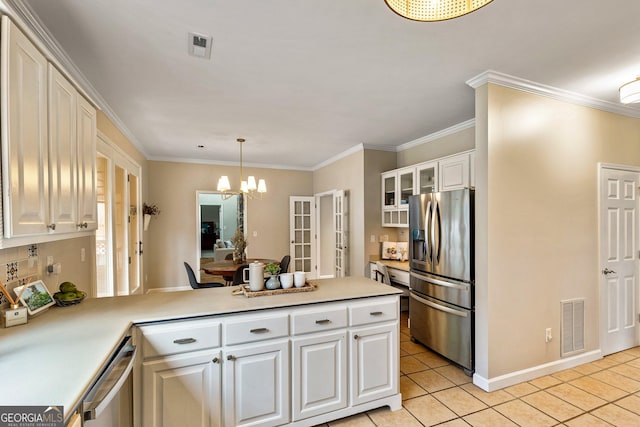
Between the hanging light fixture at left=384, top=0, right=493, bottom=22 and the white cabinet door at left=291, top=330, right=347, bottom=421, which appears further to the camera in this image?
the white cabinet door at left=291, top=330, right=347, bottom=421

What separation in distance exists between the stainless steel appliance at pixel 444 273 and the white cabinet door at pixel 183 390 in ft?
7.19

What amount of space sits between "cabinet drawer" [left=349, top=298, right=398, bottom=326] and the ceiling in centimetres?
186

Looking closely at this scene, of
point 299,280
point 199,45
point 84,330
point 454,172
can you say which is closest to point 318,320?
point 299,280

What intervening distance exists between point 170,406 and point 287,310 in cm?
84

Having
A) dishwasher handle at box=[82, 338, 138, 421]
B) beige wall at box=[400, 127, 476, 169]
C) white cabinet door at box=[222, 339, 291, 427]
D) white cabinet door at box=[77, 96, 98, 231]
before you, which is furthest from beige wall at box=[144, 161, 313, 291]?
dishwasher handle at box=[82, 338, 138, 421]

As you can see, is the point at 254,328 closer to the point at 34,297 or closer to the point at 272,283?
the point at 272,283

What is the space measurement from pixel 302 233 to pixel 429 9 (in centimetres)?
592

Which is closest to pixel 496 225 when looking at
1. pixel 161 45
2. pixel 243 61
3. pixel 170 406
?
pixel 243 61

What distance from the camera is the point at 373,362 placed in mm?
2186

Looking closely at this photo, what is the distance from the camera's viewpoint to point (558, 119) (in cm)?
286

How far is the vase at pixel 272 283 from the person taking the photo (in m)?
2.20

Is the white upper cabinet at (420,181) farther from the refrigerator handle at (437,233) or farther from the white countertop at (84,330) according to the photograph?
the white countertop at (84,330)

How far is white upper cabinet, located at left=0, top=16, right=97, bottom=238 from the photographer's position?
1227 millimetres

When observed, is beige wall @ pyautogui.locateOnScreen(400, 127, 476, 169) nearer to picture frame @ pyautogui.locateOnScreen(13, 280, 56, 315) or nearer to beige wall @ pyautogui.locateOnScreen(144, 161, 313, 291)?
beige wall @ pyautogui.locateOnScreen(144, 161, 313, 291)
